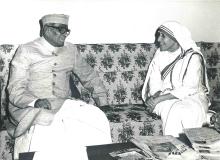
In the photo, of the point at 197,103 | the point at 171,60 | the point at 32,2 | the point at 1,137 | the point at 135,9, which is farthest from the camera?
the point at 135,9

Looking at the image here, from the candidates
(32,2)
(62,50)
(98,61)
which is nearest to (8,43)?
(32,2)

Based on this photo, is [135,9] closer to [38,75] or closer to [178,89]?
[178,89]

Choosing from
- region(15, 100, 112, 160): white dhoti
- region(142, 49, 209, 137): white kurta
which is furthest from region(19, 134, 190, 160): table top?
region(142, 49, 209, 137): white kurta

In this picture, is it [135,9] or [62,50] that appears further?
[135,9]

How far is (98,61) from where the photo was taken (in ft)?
13.5

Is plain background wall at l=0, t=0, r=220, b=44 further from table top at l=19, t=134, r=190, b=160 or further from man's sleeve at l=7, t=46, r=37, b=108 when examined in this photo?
table top at l=19, t=134, r=190, b=160

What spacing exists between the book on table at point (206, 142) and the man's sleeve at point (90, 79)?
1.54m

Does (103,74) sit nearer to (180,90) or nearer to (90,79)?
(90,79)

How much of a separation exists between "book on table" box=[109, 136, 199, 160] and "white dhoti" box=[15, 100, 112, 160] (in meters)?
0.62

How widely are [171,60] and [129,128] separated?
1.03 m

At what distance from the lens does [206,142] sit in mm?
2338

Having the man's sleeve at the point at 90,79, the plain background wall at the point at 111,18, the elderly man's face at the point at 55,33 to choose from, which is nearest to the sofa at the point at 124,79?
the man's sleeve at the point at 90,79

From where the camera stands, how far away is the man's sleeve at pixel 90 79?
387 cm

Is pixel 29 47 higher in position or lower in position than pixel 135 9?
lower
